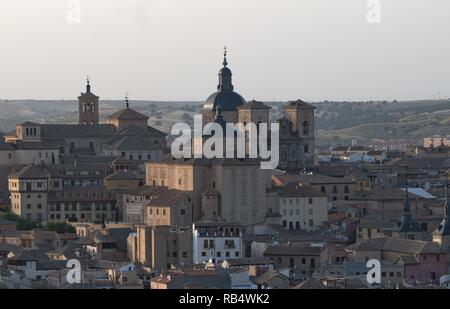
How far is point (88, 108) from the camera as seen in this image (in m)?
91.8

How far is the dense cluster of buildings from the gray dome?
11 cm

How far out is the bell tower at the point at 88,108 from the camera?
298ft

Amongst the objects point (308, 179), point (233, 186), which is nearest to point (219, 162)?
point (233, 186)

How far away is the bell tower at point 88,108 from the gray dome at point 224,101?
1065 centimetres

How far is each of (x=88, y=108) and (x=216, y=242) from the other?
3865cm

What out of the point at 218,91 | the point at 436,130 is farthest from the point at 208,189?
the point at 436,130

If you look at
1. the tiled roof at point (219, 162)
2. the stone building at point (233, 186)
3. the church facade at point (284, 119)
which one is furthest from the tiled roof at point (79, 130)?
the stone building at point (233, 186)

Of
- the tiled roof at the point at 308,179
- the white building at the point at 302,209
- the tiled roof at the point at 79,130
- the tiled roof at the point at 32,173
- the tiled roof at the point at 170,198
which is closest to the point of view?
the tiled roof at the point at 170,198

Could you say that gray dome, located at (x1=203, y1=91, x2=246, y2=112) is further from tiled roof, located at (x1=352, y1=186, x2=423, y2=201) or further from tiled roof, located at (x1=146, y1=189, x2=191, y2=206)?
tiled roof, located at (x1=146, y1=189, x2=191, y2=206)

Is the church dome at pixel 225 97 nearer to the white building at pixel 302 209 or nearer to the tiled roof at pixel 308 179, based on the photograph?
the tiled roof at pixel 308 179

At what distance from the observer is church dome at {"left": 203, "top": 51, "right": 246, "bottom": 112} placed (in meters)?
80.2

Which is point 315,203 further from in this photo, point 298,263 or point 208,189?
point 298,263

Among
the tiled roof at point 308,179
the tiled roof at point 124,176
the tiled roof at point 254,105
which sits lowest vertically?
the tiled roof at point 308,179
